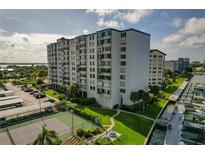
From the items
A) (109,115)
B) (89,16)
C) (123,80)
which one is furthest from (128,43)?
(109,115)

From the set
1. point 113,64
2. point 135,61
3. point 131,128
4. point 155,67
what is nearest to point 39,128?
point 131,128

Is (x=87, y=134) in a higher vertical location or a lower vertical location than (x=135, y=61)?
lower

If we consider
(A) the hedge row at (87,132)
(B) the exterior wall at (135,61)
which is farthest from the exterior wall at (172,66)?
(A) the hedge row at (87,132)

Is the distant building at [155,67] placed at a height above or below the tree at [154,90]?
above

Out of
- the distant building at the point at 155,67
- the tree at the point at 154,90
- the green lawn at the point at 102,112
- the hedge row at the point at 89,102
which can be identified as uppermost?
the distant building at the point at 155,67

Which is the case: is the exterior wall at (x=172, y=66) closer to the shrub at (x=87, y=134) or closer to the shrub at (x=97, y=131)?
the shrub at (x=97, y=131)

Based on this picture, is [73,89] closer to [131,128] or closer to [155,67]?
[131,128]
